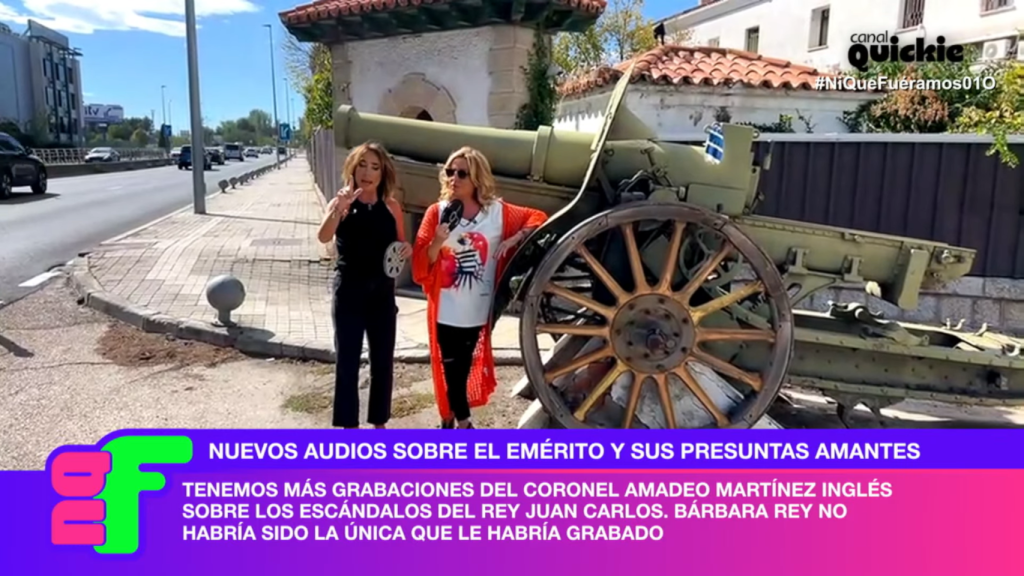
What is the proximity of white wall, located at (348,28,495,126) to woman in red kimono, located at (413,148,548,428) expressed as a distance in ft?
15.2

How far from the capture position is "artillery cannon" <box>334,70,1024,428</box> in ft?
11.4

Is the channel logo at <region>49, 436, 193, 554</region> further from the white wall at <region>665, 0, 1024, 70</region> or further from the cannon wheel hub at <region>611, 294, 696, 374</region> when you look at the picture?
the white wall at <region>665, 0, 1024, 70</region>

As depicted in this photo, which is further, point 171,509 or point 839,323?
point 839,323

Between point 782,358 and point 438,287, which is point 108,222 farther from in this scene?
point 782,358

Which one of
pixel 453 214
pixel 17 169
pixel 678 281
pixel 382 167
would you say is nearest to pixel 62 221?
pixel 17 169

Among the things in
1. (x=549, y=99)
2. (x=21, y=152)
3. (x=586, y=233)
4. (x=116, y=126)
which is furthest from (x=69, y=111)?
(x=586, y=233)

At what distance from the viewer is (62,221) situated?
1406 cm

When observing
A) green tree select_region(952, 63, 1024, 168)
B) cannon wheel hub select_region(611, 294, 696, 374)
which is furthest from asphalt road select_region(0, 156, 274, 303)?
green tree select_region(952, 63, 1024, 168)

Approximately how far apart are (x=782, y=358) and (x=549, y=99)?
17.5ft

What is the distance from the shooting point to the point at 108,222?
47.4 feet

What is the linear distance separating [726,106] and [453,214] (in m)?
5.47

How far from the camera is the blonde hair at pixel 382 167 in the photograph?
3.43m

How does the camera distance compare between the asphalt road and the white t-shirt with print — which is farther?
the asphalt road

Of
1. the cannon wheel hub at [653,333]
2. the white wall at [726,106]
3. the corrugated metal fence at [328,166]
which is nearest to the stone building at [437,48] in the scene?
the corrugated metal fence at [328,166]
